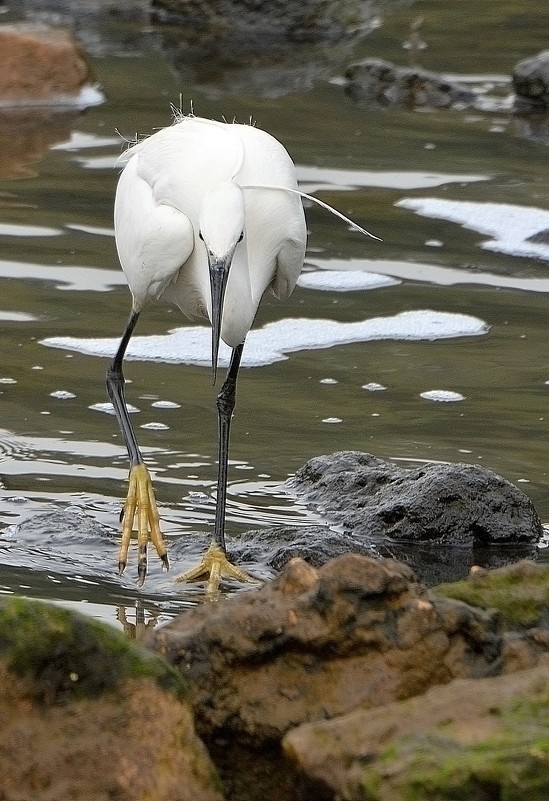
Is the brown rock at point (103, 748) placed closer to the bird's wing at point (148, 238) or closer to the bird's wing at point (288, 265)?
the bird's wing at point (148, 238)

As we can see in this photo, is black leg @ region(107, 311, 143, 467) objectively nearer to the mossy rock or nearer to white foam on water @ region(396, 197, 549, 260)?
the mossy rock

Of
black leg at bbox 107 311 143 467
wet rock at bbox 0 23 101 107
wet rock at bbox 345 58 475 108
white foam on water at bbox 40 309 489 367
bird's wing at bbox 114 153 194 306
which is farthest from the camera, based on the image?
wet rock at bbox 345 58 475 108

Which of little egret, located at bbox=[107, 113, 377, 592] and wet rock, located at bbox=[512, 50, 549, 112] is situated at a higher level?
little egret, located at bbox=[107, 113, 377, 592]

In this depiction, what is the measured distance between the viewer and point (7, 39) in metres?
11.5

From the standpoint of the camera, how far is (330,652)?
2836mm

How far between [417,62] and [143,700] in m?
→ 11.2

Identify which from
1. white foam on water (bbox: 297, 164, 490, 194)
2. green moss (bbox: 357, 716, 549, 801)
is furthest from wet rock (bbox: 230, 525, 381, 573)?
white foam on water (bbox: 297, 164, 490, 194)

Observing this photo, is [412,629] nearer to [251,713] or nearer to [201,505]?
[251,713]

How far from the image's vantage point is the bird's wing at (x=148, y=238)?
4891mm

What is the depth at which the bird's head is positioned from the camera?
4.43 m

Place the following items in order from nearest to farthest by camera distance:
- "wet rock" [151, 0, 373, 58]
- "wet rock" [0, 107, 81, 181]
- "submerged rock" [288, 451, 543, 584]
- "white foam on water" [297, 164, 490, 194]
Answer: "submerged rock" [288, 451, 543, 584]
"white foam on water" [297, 164, 490, 194]
"wet rock" [0, 107, 81, 181]
"wet rock" [151, 0, 373, 58]

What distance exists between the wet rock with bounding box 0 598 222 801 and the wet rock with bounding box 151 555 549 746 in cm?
19

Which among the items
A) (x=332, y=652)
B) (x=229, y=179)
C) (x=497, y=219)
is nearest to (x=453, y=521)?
(x=229, y=179)

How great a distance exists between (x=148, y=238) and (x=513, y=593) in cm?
231
